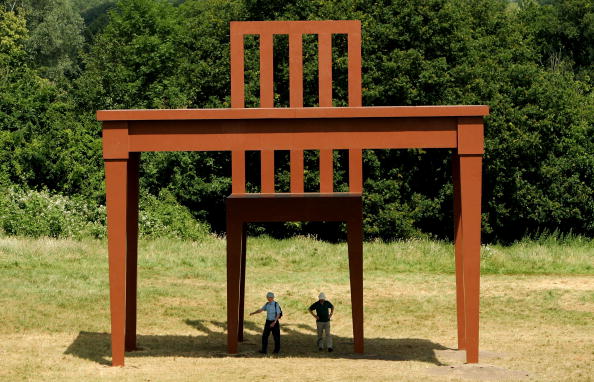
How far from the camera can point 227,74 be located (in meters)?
40.4

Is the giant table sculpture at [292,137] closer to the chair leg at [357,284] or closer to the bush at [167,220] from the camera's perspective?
the chair leg at [357,284]

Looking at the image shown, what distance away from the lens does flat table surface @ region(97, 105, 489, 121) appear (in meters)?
14.2

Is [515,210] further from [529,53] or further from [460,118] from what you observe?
[460,118]

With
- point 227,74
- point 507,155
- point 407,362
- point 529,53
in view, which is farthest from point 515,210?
point 407,362

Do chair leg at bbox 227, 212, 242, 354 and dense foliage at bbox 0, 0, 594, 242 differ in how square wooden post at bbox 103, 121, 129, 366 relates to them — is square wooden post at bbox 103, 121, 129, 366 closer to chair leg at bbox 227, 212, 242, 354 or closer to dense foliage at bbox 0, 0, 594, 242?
chair leg at bbox 227, 212, 242, 354

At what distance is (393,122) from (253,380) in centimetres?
375

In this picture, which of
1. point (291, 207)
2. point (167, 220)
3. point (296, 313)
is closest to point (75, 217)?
point (167, 220)

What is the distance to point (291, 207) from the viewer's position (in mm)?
16203

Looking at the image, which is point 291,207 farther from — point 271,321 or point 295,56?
point 295,56

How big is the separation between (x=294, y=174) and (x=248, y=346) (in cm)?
310

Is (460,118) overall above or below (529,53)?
below

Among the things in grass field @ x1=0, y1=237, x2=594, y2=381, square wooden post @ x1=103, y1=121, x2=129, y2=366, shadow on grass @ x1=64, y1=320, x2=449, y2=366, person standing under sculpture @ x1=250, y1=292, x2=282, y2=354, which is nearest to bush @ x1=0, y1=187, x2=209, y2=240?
grass field @ x1=0, y1=237, x2=594, y2=381

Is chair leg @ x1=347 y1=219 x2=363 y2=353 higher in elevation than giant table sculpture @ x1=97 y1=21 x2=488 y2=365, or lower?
lower

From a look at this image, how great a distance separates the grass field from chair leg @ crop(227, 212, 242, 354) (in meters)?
0.41
